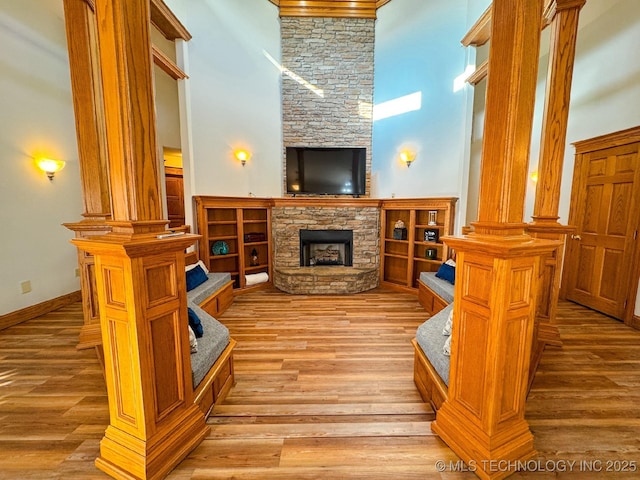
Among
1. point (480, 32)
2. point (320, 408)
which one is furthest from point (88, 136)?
point (480, 32)

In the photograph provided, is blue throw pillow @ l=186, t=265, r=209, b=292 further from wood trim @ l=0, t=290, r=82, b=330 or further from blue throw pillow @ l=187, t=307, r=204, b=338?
wood trim @ l=0, t=290, r=82, b=330

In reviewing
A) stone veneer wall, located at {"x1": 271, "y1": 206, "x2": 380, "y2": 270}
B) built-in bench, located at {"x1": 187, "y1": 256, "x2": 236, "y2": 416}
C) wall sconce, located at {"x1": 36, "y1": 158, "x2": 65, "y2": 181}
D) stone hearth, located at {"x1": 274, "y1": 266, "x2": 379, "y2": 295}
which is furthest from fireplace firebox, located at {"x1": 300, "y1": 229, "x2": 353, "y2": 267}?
wall sconce, located at {"x1": 36, "y1": 158, "x2": 65, "y2": 181}

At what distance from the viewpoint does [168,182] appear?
7008 mm

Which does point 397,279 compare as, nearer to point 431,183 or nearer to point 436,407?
point 431,183

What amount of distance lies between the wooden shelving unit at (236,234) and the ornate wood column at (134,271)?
10.2 feet

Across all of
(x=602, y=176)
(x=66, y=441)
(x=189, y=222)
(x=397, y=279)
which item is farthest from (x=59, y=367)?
(x=602, y=176)

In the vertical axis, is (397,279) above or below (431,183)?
below

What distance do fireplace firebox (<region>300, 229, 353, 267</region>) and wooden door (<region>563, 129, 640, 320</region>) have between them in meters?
3.46

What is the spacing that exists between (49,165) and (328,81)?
15.0 ft

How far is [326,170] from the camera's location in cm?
534

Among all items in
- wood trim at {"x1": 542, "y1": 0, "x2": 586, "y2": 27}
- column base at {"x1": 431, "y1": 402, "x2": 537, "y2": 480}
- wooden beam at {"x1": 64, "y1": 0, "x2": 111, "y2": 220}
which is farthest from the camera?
wooden beam at {"x1": 64, "y1": 0, "x2": 111, "y2": 220}

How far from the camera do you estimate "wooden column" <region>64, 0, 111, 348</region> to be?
2.78 m

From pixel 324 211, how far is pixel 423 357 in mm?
3459

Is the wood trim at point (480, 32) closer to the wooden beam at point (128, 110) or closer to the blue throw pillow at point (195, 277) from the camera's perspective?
the wooden beam at point (128, 110)
